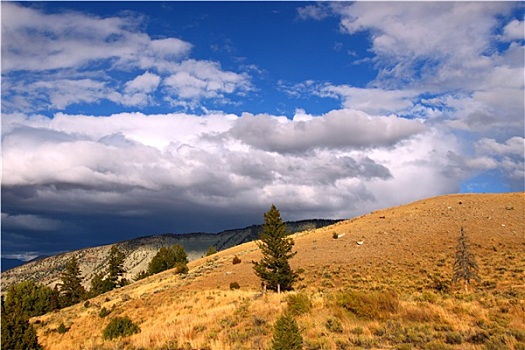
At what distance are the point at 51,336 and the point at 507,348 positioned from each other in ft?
104

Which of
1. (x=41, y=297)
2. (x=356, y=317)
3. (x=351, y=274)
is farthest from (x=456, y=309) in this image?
(x=41, y=297)

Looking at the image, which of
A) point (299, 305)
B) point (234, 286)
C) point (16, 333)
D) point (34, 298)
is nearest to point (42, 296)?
point (34, 298)

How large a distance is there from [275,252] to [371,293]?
18980 mm

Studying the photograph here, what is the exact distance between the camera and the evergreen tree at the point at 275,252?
36.0m

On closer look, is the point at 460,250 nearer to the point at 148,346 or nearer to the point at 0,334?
the point at 148,346

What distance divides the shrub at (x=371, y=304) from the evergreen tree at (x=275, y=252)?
18.8m

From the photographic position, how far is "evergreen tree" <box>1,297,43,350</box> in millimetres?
15825

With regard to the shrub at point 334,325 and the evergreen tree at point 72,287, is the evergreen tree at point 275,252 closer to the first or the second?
the shrub at point 334,325

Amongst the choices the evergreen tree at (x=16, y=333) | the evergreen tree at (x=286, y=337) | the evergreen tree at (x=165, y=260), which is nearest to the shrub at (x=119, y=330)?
the evergreen tree at (x=16, y=333)

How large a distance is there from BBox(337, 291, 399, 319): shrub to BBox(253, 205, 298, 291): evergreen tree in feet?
61.8

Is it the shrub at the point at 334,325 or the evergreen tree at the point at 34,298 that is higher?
the shrub at the point at 334,325

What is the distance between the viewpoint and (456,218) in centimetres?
5809

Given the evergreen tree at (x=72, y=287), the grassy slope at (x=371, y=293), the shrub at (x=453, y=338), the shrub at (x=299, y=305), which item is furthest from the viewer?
the evergreen tree at (x=72, y=287)

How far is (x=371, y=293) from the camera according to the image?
18125mm
